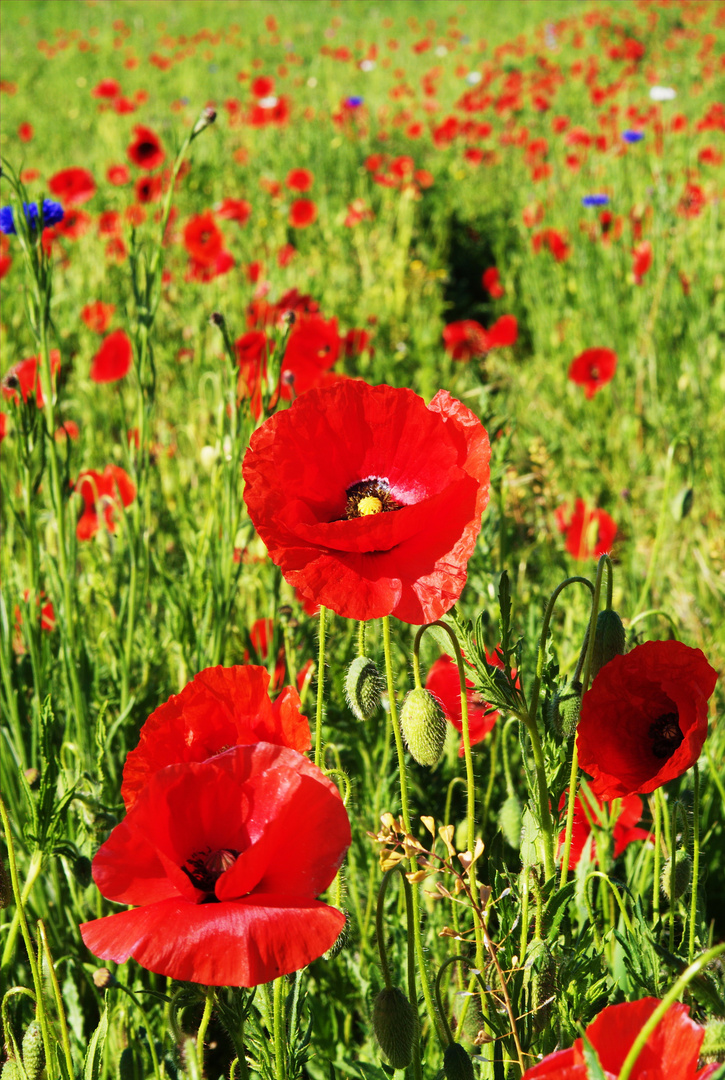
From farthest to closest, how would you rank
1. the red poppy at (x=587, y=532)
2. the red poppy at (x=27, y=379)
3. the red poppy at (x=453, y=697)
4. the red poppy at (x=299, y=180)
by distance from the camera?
the red poppy at (x=299, y=180) → the red poppy at (x=587, y=532) → the red poppy at (x=27, y=379) → the red poppy at (x=453, y=697)

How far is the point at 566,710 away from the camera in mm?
935

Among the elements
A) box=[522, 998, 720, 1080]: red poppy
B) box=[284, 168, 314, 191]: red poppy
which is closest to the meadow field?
box=[522, 998, 720, 1080]: red poppy

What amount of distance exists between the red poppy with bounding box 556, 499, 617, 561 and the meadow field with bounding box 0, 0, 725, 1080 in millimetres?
15


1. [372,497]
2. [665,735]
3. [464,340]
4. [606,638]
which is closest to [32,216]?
[372,497]

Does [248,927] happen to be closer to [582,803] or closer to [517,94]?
[582,803]

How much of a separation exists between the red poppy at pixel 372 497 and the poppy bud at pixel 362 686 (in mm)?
179

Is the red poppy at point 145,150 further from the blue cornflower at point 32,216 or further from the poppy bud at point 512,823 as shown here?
the poppy bud at point 512,823

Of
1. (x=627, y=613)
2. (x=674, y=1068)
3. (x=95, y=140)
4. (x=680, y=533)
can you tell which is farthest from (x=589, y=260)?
(x=95, y=140)

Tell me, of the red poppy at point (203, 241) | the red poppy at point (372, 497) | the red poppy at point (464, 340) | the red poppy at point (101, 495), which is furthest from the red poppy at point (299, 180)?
the red poppy at point (372, 497)

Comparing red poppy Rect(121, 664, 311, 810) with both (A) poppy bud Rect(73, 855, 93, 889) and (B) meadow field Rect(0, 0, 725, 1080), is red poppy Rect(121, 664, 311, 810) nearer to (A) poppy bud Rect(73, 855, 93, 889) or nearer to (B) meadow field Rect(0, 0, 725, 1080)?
(B) meadow field Rect(0, 0, 725, 1080)

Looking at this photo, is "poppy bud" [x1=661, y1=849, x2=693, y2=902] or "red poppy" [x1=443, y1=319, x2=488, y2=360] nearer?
"poppy bud" [x1=661, y1=849, x2=693, y2=902]

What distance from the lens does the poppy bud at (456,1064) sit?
84 cm

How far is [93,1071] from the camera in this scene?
3.26 ft

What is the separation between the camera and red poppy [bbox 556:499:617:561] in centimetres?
216
